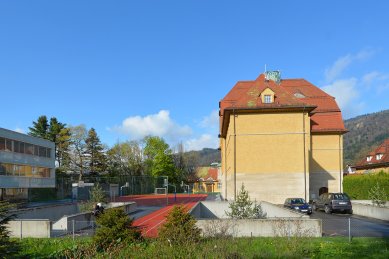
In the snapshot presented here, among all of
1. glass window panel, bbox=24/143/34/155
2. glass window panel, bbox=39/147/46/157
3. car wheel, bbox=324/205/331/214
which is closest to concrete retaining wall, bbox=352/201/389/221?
car wheel, bbox=324/205/331/214

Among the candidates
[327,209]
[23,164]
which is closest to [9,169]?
[23,164]

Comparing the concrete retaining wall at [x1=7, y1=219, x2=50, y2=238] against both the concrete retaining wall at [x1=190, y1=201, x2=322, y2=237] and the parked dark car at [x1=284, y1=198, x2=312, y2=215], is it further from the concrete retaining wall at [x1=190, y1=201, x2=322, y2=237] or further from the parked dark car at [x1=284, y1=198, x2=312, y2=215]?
the parked dark car at [x1=284, y1=198, x2=312, y2=215]

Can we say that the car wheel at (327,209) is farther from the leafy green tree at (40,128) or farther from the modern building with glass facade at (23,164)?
the leafy green tree at (40,128)

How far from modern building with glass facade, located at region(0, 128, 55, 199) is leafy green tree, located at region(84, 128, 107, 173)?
21.8 metres

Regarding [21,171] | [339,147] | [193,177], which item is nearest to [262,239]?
[339,147]

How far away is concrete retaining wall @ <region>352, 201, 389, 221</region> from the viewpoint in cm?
2708

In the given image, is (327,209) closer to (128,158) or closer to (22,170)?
(22,170)

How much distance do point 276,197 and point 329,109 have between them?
1877 centimetres

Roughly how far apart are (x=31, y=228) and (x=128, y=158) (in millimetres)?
75506

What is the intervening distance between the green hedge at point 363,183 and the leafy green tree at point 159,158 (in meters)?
50.3

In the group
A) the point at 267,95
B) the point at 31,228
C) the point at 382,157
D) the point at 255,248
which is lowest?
the point at 31,228

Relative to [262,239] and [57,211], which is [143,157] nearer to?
[57,211]

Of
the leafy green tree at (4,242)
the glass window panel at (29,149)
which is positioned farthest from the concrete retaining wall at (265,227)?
the glass window panel at (29,149)

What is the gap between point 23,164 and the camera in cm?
4862
